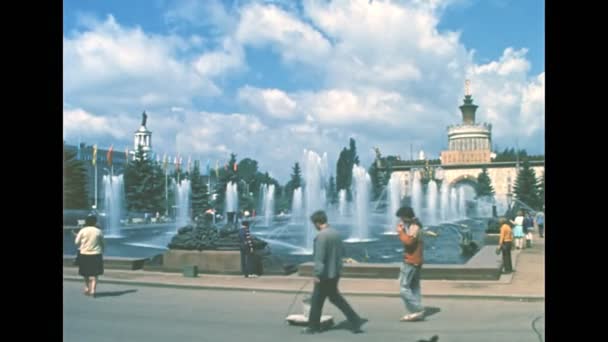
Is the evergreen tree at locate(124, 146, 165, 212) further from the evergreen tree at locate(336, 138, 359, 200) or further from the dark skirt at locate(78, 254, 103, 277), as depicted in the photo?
the dark skirt at locate(78, 254, 103, 277)

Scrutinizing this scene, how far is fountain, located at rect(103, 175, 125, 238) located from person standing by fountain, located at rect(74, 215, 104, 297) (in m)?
25.6

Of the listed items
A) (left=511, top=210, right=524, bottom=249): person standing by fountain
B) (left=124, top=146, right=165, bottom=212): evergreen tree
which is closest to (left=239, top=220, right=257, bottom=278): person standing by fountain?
(left=511, top=210, right=524, bottom=249): person standing by fountain

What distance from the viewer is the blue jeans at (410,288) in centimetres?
768

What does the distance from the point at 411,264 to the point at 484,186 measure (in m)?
87.1

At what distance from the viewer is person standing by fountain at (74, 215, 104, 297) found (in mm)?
9750

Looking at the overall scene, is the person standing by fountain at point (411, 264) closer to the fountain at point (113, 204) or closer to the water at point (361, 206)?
the water at point (361, 206)

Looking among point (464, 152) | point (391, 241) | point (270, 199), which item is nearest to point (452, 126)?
point (464, 152)

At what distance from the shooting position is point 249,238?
12.4m

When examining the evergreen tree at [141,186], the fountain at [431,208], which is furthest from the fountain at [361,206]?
the evergreen tree at [141,186]

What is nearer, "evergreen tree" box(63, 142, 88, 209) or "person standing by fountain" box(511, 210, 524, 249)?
"person standing by fountain" box(511, 210, 524, 249)

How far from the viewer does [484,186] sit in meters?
90.9

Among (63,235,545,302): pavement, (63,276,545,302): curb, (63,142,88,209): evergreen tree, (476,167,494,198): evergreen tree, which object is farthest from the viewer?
(476,167,494,198): evergreen tree
